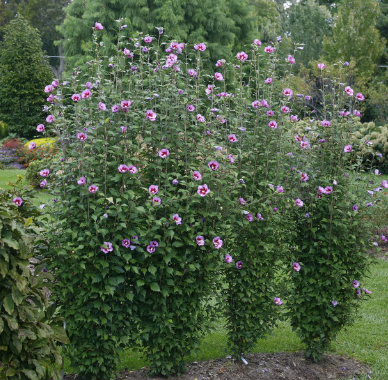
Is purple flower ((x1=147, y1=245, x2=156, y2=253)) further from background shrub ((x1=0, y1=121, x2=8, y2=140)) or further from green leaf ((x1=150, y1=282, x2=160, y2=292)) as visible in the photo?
background shrub ((x1=0, y1=121, x2=8, y2=140))

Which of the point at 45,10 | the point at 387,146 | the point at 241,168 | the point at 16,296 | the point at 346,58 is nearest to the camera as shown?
the point at 16,296

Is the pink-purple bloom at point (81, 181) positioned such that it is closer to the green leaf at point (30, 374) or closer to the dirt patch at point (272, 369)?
the green leaf at point (30, 374)

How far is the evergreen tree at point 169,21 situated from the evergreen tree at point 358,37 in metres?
5.35

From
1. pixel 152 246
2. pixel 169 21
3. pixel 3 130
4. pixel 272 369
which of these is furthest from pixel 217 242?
pixel 3 130

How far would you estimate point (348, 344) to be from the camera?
466 centimetres

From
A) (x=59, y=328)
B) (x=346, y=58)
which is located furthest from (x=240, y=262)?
(x=346, y=58)

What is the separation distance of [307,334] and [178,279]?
1268 millimetres

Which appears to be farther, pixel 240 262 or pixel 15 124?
pixel 15 124

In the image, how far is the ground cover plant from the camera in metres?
3.27

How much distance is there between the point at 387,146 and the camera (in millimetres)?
14531

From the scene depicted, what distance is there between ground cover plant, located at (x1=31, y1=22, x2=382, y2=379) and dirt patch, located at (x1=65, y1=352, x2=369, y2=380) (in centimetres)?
12

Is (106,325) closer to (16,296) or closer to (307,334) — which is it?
(16,296)

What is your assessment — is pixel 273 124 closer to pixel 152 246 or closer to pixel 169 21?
pixel 152 246

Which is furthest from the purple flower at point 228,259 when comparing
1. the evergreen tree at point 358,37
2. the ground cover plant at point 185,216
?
the evergreen tree at point 358,37
